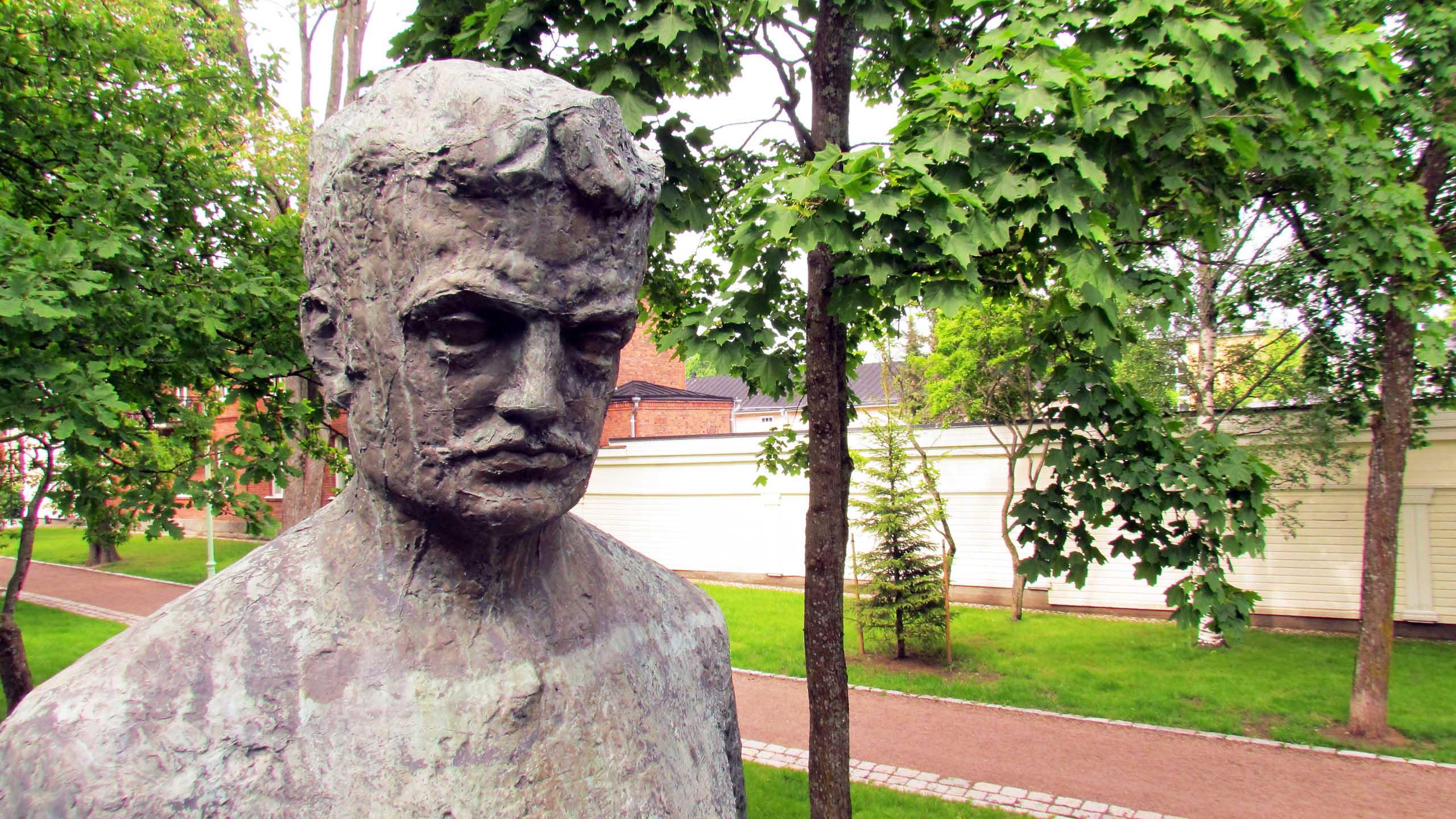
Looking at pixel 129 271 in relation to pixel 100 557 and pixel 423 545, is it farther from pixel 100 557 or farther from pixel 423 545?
pixel 100 557

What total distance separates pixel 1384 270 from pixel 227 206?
868 centimetres

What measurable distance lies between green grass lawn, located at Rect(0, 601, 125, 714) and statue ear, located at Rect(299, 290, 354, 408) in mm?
10660

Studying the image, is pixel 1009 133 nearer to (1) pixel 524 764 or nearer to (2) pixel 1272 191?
(1) pixel 524 764

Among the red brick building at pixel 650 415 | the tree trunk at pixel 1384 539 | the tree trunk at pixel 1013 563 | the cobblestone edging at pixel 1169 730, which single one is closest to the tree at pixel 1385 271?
the tree trunk at pixel 1384 539

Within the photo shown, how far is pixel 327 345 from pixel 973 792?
745cm

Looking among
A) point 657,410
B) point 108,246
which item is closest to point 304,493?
point 108,246

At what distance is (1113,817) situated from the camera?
24.3ft

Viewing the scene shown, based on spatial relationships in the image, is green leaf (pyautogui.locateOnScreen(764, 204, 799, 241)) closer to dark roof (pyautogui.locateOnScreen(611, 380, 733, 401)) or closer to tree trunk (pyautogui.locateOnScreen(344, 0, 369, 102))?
tree trunk (pyautogui.locateOnScreen(344, 0, 369, 102))

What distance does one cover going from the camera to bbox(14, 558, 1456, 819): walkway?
7.68 meters

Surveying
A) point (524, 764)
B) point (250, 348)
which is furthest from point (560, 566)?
point (250, 348)

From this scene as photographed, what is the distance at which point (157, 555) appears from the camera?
25078 millimetres

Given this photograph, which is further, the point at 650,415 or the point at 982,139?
the point at 650,415

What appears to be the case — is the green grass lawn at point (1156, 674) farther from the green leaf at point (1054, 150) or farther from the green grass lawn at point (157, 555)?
the green grass lawn at point (157, 555)

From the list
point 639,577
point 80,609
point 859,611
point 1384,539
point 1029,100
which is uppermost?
point 1029,100
